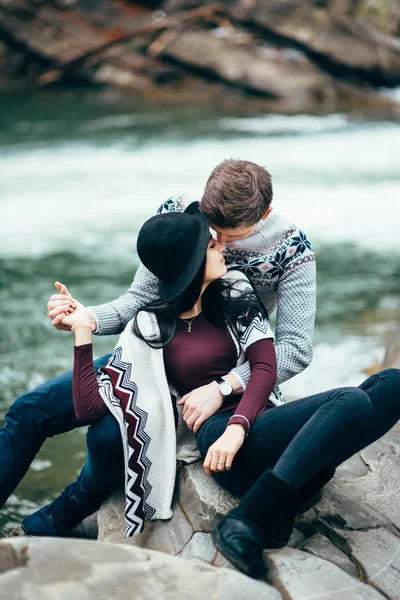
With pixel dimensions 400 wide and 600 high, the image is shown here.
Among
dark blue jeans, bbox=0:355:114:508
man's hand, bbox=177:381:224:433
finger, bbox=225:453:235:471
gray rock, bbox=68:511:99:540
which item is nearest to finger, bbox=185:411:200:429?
man's hand, bbox=177:381:224:433

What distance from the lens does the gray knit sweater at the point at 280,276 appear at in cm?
284

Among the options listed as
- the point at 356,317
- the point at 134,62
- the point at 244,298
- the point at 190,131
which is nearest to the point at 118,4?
the point at 134,62

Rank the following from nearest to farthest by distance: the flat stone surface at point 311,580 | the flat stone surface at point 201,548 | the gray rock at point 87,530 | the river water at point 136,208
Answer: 1. the flat stone surface at point 311,580
2. the flat stone surface at point 201,548
3. the gray rock at point 87,530
4. the river water at point 136,208

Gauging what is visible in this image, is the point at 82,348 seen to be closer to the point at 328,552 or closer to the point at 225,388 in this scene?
the point at 225,388

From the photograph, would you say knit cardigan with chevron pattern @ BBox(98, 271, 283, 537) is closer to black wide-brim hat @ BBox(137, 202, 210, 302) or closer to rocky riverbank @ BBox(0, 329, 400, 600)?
rocky riverbank @ BBox(0, 329, 400, 600)

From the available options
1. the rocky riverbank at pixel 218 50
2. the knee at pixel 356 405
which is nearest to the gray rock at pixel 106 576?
the knee at pixel 356 405

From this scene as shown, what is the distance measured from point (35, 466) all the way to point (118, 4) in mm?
14297

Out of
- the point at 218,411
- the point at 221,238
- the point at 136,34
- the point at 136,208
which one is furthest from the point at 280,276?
the point at 136,34

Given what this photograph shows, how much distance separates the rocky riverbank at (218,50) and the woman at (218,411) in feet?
36.7

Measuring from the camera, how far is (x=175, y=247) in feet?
8.30

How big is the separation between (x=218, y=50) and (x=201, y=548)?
43.8 feet

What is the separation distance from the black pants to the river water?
4.75 ft

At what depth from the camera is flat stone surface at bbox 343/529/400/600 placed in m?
2.31

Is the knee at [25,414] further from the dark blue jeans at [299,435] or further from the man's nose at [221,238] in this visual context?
the man's nose at [221,238]
